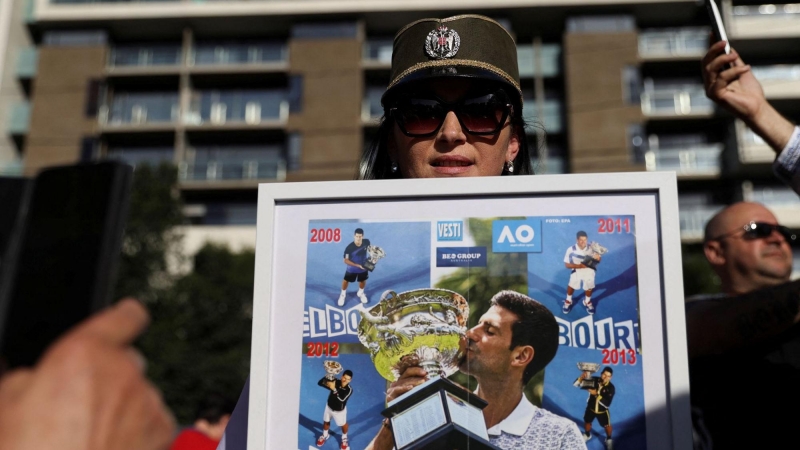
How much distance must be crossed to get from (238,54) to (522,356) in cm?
3109

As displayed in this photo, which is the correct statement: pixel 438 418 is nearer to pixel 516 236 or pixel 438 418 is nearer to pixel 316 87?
pixel 516 236

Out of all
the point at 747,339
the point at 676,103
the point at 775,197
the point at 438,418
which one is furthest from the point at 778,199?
the point at 438,418

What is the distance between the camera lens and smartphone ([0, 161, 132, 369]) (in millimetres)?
705

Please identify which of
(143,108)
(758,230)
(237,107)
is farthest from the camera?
(143,108)

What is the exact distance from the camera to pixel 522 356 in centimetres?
139

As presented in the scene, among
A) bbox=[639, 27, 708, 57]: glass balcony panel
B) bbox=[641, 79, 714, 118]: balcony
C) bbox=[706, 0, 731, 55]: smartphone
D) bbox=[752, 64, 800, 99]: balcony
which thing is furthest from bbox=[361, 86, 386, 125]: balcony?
bbox=[706, 0, 731, 55]: smartphone

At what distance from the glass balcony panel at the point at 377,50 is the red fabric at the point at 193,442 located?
26588 mm

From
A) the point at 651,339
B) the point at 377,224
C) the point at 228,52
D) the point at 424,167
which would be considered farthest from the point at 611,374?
the point at 228,52

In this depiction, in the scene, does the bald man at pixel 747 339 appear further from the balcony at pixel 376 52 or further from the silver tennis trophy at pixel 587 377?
the balcony at pixel 376 52

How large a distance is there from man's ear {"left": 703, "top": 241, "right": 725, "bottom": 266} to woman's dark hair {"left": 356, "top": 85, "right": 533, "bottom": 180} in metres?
1.29

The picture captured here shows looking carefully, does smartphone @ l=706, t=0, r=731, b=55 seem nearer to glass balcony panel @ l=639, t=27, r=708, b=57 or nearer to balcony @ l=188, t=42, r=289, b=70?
balcony @ l=188, t=42, r=289, b=70

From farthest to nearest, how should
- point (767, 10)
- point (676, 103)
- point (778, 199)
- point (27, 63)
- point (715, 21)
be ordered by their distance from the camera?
1. point (27, 63)
2. point (676, 103)
3. point (767, 10)
4. point (778, 199)
5. point (715, 21)

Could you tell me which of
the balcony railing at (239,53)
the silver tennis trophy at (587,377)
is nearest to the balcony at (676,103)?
the balcony railing at (239,53)

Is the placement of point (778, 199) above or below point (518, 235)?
above
